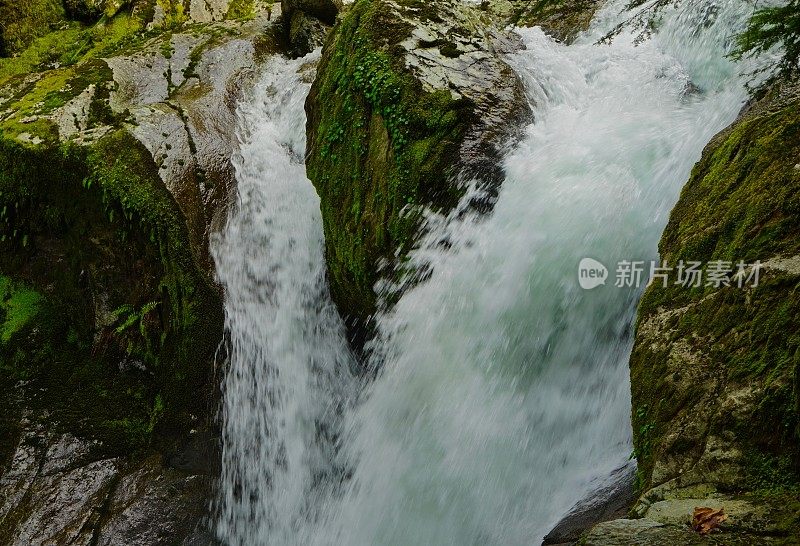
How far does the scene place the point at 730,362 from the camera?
270cm

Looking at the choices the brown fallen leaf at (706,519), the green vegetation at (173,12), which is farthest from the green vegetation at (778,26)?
the green vegetation at (173,12)

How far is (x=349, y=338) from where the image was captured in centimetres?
667

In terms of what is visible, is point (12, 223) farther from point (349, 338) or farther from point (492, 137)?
point (492, 137)

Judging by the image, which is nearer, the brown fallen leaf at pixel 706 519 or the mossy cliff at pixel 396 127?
the brown fallen leaf at pixel 706 519

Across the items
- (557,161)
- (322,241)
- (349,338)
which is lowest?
(349,338)

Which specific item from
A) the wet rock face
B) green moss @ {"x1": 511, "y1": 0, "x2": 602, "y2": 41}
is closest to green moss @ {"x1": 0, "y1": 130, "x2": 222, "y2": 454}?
the wet rock face

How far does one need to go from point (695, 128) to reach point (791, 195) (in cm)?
361

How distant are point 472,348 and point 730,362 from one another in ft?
7.90

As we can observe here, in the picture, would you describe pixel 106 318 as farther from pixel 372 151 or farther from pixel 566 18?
pixel 566 18

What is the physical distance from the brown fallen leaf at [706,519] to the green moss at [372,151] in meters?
3.86

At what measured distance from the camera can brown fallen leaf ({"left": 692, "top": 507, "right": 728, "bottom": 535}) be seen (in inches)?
80.0

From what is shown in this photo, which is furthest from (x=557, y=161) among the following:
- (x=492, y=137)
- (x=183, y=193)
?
(x=183, y=193)

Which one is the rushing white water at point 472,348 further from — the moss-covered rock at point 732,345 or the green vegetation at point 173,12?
the green vegetation at point 173,12

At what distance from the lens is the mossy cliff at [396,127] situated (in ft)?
18.9
